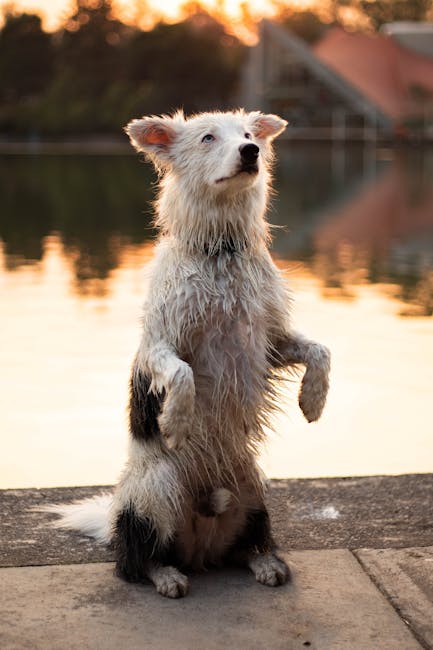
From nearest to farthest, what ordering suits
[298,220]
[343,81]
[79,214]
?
1. [298,220]
2. [79,214]
3. [343,81]

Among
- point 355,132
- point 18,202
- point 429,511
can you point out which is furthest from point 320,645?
point 355,132

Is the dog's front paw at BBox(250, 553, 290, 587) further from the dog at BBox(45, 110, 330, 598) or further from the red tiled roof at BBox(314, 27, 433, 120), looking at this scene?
the red tiled roof at BBox(314, 27, 433, 120)

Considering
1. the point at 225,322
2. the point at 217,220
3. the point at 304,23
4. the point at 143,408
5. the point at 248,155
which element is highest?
the point at 304,23

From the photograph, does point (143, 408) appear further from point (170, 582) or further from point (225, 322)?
point (170, 582)

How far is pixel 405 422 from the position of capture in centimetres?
779

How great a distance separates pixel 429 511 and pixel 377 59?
265 feet

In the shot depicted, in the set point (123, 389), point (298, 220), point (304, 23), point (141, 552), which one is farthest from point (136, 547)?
point (304, 23)

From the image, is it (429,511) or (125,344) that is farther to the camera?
(125,344)

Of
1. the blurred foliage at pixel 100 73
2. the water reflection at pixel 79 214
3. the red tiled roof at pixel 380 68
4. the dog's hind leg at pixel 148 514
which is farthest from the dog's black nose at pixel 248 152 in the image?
the red tiled roof at pixel 380 68

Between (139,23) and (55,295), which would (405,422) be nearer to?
(55,295)

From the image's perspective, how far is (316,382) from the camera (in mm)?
4453

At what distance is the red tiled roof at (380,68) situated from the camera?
7994 centimetres

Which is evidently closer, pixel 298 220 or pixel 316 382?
pixel 316 382

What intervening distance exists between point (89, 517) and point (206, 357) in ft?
3.57
